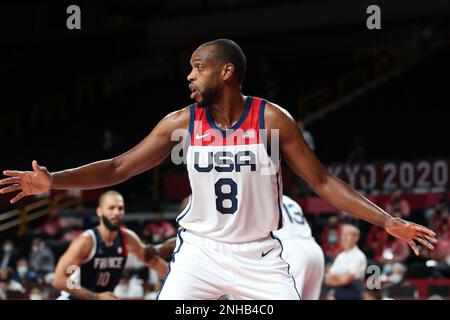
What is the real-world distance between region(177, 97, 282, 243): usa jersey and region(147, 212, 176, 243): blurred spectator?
8.70 m

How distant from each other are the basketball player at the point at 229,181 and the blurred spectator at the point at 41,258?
9.03 metres

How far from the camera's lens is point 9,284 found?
461 inches

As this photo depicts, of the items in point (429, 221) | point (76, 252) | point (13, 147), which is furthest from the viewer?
point (13, 147)

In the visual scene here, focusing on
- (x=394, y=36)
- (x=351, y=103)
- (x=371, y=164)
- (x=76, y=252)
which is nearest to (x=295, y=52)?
(x=394, y=36)

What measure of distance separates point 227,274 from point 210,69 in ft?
3.77

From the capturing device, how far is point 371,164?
16047 mm

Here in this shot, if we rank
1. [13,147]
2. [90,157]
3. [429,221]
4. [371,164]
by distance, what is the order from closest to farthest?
[429,221] → [371,164] → [90,157] → [13,147]

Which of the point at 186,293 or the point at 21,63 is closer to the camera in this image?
the point at 186,293

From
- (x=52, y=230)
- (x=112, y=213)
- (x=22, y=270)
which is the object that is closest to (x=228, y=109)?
(x=112, y=213)

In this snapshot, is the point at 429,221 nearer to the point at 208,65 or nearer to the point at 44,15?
the point at 208,65

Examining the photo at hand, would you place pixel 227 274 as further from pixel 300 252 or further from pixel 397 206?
pixel 397 206

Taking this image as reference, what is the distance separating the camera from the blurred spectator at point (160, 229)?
13.9 m

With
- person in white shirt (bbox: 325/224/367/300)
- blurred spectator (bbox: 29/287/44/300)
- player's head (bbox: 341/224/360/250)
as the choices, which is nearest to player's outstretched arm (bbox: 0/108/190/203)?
person in white shirt (bbox: 325/224/367/300)
